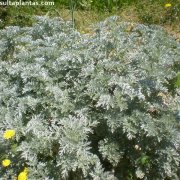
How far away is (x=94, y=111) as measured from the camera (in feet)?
10.1

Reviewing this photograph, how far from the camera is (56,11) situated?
574 cm

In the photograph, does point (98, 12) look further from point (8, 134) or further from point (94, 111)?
point (8, 134)

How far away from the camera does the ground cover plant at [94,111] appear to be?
2832 mm

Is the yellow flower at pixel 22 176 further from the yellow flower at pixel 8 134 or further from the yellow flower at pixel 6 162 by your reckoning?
the yellow flower at pixel 8 134

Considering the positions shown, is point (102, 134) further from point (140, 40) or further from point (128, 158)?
point (140, 40)

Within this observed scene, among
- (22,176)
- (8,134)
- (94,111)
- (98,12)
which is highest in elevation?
(98,12)

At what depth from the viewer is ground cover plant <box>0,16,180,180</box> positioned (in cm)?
283

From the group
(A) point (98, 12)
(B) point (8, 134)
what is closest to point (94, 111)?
(B) point (8, 134)

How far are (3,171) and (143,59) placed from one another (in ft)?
4.45

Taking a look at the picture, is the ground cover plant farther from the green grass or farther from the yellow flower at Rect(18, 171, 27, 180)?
the green grass

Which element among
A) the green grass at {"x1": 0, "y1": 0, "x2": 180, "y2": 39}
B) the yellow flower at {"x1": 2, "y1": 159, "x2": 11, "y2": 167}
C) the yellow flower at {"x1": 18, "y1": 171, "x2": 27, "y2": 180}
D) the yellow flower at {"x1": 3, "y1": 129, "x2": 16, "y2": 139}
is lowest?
the yellow flower at {"x1": 18, "y1": 171, "x2": 27, "y2": 180}

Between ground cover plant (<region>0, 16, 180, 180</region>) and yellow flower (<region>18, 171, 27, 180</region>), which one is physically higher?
ground cover plant (<region>0, 16, 180, 180</region>)

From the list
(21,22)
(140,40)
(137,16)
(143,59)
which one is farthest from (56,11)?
(143,59)

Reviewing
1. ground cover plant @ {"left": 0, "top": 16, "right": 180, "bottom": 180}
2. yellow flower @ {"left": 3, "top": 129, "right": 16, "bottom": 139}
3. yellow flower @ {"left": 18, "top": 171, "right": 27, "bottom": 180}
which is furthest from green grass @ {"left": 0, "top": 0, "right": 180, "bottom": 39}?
yellow flower @ {"left": 18, "top": 171, "right": 27, "bottom": 180}
